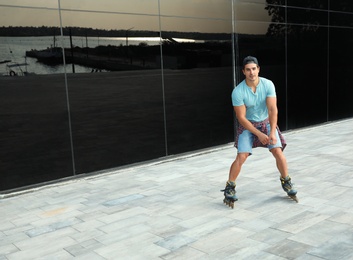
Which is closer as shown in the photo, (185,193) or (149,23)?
(185,193)

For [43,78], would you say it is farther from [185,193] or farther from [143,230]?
[143,230]

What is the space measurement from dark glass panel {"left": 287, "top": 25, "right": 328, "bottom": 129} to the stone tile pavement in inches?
150

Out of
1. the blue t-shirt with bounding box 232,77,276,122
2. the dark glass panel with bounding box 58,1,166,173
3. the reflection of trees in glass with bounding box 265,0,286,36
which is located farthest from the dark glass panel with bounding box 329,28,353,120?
the blue t-shirt with bounding box 232,77,276,122

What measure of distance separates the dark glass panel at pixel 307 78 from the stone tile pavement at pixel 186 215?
380cm

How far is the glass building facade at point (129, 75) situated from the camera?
6285 mm

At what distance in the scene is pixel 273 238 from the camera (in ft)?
12.8

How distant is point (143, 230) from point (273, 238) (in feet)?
4.62

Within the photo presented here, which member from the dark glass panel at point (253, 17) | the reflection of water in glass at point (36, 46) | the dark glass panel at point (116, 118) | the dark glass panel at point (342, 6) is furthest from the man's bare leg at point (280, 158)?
the dark glass panel at point (342, 6)

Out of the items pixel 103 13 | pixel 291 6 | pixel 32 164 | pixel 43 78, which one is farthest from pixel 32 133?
pixel 291 6

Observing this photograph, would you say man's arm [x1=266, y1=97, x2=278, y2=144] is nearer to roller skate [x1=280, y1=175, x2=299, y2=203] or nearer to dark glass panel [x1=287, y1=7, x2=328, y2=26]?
roller skate [x1=280, y1=175, x2=299, y2=203]

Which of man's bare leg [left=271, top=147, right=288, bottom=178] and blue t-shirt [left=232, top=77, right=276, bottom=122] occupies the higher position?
blue t-shirt [left=232, top=77, right=276, bottom=122]

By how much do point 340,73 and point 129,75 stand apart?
8.01m

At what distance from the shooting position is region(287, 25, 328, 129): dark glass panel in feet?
35.7

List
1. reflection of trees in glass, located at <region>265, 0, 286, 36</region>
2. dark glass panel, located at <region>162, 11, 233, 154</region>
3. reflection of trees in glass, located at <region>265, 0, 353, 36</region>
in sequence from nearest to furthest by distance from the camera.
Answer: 1. dark glass panel, located at <region>162, 11, 233, 154</region>
2. reflection of trees in glass, located at <region>265, 0, 286, 36</region>
3. reflection of trees in glass, located at <region>265, 0, 353, 36</region>
